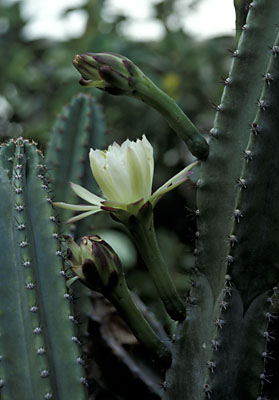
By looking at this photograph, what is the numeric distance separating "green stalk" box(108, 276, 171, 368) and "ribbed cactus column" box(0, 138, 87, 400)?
60mm

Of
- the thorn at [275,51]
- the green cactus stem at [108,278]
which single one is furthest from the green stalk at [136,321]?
the thorn at [275,51]

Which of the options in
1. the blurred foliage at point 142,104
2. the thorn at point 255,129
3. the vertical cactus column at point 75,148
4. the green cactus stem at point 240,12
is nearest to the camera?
the thorn at point 255,129

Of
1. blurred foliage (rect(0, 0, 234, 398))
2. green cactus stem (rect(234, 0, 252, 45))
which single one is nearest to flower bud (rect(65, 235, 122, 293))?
green cactus stem (rect(234, 0, 252, 45))

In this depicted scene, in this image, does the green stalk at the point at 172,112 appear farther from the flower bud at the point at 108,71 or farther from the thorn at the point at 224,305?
the thorn at the point at 224,305

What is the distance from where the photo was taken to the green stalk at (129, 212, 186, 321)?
2.36 ft

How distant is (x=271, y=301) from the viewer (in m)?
0.68

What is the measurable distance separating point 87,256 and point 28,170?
0.14 metres

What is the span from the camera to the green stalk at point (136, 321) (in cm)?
71

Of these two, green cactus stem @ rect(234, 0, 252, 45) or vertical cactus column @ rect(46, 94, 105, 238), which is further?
vertical cactus column @ rect(46, 94, 105, 238)

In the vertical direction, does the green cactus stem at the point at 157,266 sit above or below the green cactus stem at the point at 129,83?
below

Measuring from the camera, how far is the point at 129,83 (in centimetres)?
70

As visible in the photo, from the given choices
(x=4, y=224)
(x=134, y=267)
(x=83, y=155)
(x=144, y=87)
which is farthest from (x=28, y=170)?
(x=134, y=267)

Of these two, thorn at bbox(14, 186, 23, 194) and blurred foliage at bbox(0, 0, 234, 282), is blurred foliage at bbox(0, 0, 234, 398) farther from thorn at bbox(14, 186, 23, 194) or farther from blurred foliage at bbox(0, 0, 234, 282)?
thorn at bbox(14, 186, 23, 194)

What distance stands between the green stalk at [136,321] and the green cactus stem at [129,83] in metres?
0.19
